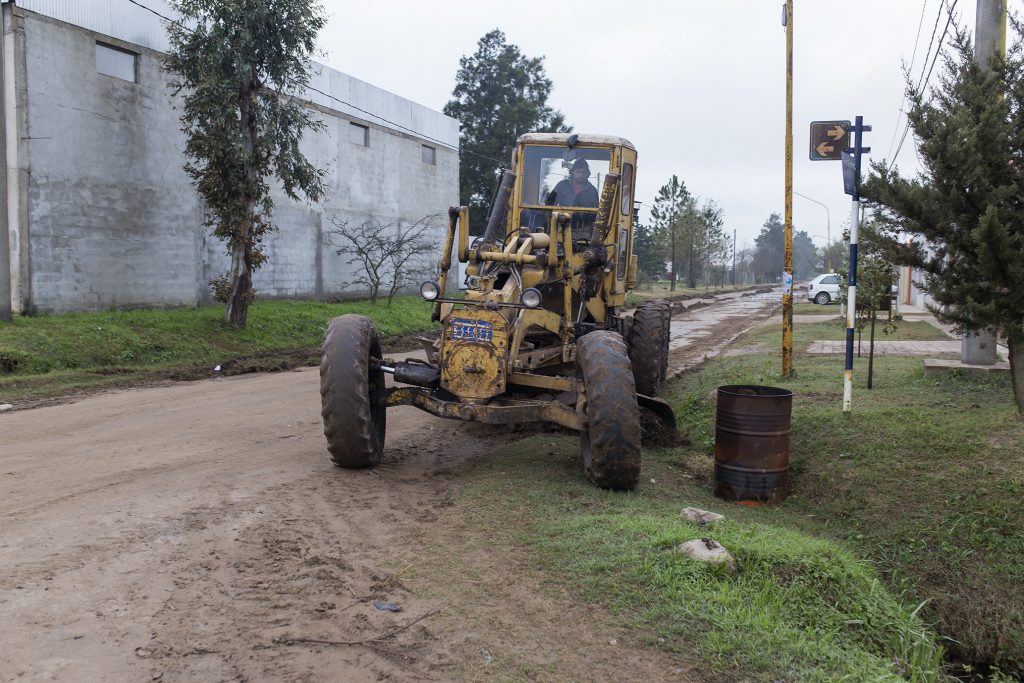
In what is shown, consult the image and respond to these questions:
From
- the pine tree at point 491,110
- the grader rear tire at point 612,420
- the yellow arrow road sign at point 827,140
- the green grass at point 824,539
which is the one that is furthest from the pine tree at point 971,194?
the pine tree at point 491,110

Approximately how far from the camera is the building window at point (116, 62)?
16.6 m

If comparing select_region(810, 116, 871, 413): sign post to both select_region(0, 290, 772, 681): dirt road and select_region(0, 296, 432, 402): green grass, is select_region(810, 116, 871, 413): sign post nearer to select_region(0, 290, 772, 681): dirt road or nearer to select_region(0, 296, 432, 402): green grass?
select_region(0, 290, 772, 681): dirt road

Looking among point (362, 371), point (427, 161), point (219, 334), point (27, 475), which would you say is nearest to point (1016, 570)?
point (362, 371)

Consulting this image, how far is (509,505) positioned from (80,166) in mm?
13476

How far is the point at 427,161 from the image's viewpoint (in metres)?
31.4

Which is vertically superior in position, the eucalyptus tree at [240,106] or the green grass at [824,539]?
the eucalyptus tree at [240,106]

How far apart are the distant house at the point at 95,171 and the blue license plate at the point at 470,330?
34.9 feet

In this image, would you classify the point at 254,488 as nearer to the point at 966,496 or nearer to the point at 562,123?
the point at 966,496

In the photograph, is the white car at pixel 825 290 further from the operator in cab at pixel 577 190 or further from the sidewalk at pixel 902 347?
the operator in cab at pixel 577 190

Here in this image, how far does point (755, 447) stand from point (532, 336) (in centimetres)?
242

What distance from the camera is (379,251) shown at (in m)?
27.2

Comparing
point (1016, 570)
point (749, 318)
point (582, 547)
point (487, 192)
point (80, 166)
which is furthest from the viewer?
point (487, 192)

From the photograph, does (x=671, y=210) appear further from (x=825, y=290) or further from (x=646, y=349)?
(x=646, y=349)

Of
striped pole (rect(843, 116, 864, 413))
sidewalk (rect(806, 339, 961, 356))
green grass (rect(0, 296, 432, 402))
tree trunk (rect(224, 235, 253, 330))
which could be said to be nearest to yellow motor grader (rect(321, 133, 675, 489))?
striped pole (rect(843, 116, 864, 413))
